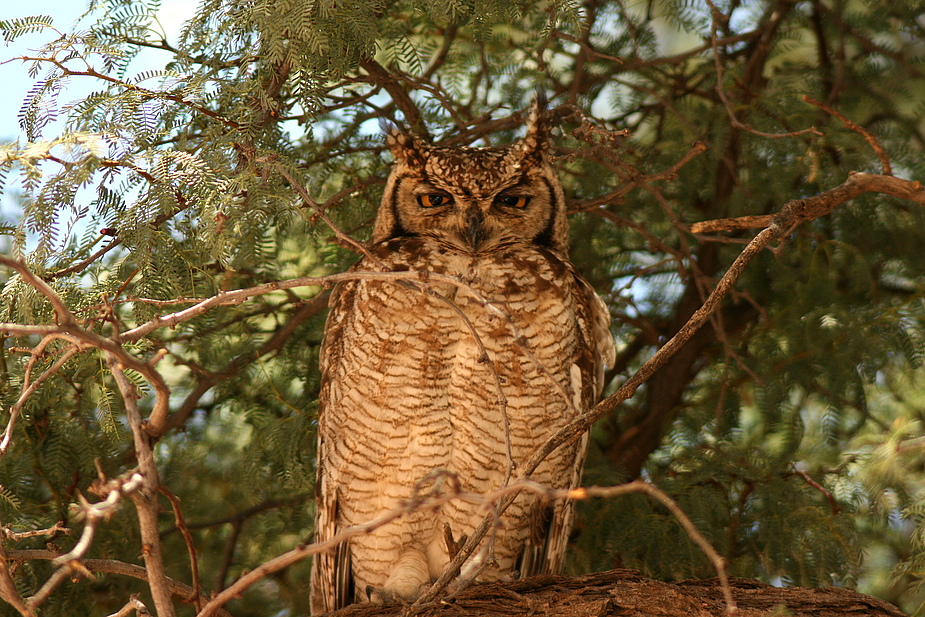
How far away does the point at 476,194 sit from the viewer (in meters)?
2.53

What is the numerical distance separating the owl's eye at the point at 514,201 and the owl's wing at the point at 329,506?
1.69 feet

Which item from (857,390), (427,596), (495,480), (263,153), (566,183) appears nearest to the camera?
(427,596)

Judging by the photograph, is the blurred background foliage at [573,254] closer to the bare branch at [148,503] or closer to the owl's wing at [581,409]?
the owl's wing at [581,409]

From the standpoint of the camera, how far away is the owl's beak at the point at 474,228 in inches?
96.8

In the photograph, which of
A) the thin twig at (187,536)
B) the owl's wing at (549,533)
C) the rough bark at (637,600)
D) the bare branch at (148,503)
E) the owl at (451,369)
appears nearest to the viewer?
the bare branch at (148,503)

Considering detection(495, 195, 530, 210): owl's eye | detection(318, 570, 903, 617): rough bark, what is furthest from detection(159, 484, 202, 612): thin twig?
detection(495, 195, 530, 210): owl's eye

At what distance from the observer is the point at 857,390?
9.29 ft

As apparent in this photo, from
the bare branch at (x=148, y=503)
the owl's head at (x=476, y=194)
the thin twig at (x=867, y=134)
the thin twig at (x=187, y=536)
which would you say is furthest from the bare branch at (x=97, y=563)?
the thin twig at (x=867, y=134)

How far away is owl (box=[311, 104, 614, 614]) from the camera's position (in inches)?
93.6

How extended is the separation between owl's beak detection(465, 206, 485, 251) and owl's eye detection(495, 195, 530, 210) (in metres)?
0.11

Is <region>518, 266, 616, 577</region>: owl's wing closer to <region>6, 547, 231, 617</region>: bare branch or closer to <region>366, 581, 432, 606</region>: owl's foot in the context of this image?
<region>366, 581, 432, 606</region>: owl's foot

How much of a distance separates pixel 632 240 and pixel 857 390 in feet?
3.39

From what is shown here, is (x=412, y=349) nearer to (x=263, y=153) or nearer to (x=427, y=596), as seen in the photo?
(x=263, y=153)

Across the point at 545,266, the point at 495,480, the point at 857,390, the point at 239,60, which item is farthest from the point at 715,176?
the point at 239,60
